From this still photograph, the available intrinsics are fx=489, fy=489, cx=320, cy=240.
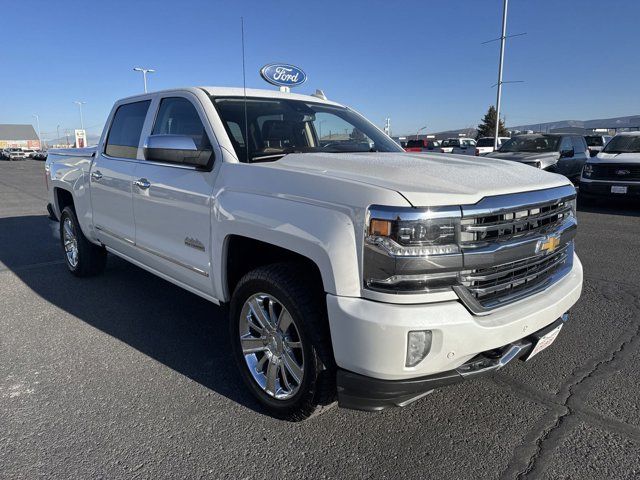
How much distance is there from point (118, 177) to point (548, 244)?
3.40 m

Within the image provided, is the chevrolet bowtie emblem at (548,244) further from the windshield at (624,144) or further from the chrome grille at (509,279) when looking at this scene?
the windshield at (624,144)

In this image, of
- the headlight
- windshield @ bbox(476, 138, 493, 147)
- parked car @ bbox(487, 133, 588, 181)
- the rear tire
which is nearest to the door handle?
the rear tire

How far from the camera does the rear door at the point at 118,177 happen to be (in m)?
4.11

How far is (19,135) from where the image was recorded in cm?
10806

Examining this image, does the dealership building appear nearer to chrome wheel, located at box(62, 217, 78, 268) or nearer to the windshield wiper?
chrome wheel, located at box(62, 217, 78, 268)

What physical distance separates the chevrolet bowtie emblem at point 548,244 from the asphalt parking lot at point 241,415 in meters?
0.96

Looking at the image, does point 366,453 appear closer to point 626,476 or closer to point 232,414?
point 232,414

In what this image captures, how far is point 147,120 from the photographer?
397cm

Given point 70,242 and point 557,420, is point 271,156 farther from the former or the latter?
point 70,242

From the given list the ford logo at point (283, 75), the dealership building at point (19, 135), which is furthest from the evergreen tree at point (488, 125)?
the dealership building at point (19, 135)

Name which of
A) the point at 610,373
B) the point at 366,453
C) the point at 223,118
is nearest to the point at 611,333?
the point at 610,373

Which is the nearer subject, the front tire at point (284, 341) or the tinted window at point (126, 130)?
the front tire at point (284, 341)

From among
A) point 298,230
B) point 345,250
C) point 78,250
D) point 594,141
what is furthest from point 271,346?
point 594,141

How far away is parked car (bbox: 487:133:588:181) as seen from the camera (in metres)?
12.0
